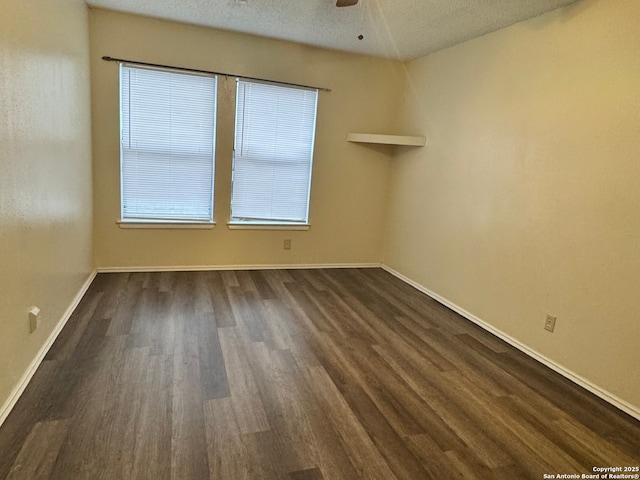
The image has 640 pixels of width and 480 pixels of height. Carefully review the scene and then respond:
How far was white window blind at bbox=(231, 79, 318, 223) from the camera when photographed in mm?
4141

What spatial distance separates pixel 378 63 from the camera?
4.47 m

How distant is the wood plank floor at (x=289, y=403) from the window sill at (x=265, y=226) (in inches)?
45.1

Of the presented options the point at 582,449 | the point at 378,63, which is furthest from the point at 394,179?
the point at 582,449

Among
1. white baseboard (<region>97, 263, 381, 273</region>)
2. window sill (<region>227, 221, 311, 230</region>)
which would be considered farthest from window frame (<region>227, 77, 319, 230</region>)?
white baseboard (<region>97, 263, 381, 273</region>)

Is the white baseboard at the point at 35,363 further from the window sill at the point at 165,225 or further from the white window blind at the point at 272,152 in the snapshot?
the white window blind at the point at 272,152

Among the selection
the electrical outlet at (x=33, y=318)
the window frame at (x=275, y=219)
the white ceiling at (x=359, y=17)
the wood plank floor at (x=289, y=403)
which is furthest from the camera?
the window frame at (x=275, y=219)

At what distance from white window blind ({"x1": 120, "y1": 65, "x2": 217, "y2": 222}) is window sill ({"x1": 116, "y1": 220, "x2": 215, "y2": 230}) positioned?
0.19 feet

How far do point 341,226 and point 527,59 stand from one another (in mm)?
2515

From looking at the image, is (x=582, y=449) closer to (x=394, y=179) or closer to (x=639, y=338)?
(x=639, y=338)

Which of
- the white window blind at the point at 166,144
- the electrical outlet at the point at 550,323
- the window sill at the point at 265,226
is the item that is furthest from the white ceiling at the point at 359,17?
the electrical outlet at the point at 550,323

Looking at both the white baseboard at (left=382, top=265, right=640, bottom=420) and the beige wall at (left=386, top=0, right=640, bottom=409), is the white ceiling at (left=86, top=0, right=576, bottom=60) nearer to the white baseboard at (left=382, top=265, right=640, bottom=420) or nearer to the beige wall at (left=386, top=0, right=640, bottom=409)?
the beige wall at (left=386, top=0, right=640, bottom=409)

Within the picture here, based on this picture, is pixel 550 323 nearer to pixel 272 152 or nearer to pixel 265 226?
pixel 265 226

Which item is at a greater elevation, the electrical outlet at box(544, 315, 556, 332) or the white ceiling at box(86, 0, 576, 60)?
the white ceiling at box(86, 0, 576, 60)

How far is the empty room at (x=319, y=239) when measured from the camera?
1.84m
